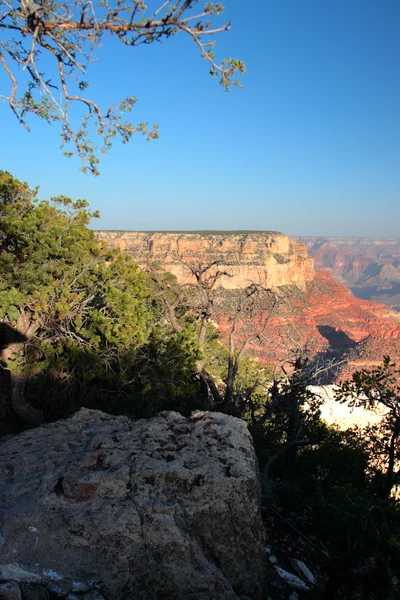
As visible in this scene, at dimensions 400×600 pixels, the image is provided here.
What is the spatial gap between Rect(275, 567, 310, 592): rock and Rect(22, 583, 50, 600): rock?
2.36 meters

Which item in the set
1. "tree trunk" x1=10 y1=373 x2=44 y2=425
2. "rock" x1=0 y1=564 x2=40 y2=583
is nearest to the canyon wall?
"tree trunk" x1=10 y1=373 x2=44 y2=425

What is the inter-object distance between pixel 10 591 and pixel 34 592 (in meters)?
0.15

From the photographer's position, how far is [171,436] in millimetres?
4066

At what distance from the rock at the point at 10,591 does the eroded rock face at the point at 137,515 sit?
0.33 feet

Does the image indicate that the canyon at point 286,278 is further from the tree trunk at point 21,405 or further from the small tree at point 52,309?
the tree trunk at point 21,405

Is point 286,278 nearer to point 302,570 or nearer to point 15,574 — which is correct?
point 302,570

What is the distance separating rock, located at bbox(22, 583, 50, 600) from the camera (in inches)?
90.2

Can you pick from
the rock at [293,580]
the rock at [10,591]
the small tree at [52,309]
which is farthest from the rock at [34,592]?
the small tree at [52,309]

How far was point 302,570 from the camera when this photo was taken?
3928 mm

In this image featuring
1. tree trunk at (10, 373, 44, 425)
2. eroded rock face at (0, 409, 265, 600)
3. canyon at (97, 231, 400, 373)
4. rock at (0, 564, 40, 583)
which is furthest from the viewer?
canyon at (97, 231, 400, 373)

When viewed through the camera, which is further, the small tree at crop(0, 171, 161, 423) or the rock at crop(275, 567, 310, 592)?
the small tree at crop(0, 171, 161, 423)

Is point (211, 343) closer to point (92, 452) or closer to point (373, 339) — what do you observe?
point (92, 452)

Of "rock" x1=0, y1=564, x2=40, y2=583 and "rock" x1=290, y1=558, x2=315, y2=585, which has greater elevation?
"rock" x1=0, y1=564, x2=40, y2=583

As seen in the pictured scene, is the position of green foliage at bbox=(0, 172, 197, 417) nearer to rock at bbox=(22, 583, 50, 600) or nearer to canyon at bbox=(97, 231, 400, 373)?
rock at bbox=(22, 583, 50, 600)
